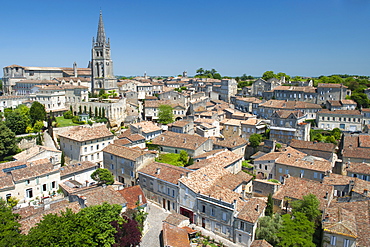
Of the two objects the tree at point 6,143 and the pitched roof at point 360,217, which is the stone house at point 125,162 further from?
the pitched roof at point 360,217

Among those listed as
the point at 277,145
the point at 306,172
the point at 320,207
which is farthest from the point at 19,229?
the point at 277,145

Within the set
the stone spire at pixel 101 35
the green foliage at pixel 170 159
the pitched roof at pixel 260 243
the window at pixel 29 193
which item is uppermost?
the stone spire at pixel 101 35

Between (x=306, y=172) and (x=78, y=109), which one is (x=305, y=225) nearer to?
(x=306, y=172)

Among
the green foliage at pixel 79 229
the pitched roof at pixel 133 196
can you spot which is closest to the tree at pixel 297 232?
the pitched roof at pixel 133 196

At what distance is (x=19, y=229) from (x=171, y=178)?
49.7ft

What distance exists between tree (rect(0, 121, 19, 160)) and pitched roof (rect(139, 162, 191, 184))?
21204mm

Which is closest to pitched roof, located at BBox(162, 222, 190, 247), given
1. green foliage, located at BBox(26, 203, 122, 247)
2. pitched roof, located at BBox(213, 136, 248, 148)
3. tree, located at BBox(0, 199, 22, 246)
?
green foliage, located at BBox(26, 203, 122, 247)

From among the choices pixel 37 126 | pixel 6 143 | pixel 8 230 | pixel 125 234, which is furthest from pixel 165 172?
pixel 37 126

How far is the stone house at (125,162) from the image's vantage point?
35.6 meters

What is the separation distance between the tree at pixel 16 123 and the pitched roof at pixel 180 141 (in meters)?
22.1

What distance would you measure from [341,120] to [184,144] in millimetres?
32704

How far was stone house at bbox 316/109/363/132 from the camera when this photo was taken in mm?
53531

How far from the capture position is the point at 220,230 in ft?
89.4

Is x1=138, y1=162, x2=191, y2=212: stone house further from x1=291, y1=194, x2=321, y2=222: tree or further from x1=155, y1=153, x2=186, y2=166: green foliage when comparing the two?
x1=291, y1=194, x2=321, y2=222: tree
